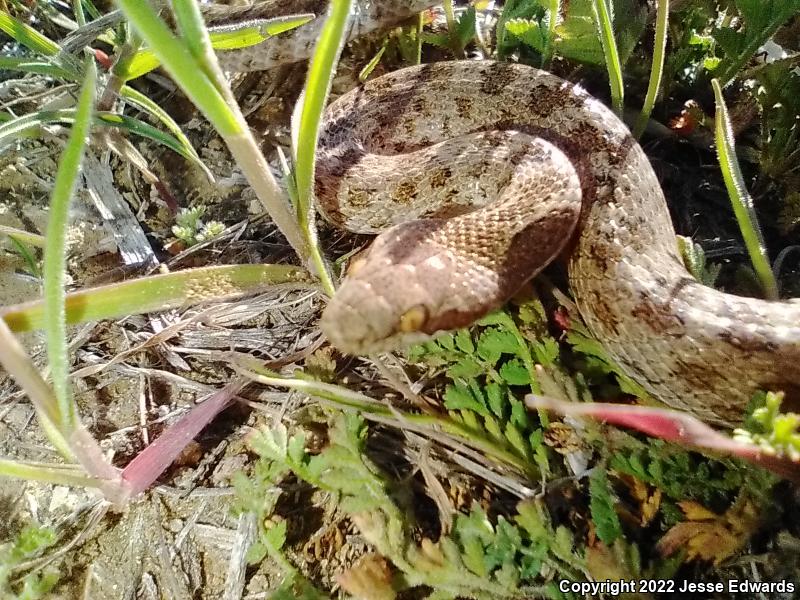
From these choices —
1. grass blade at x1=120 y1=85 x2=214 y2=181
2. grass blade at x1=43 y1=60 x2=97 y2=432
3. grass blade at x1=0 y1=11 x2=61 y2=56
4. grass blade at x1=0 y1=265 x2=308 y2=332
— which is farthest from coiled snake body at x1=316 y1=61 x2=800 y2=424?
grass blade at x1=0 y1=11 x2=61 y2=56

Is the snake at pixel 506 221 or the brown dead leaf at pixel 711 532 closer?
the brown dead leaf at pixel 711 532

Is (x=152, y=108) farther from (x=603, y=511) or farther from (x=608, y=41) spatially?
(x=603, y=511)

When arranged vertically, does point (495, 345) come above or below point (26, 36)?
below

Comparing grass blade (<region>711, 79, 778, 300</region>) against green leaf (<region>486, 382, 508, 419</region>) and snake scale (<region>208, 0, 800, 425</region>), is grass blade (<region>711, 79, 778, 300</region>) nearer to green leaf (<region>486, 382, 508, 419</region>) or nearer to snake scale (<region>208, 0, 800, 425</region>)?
snake scale (<region>208, 0, 800, 425</region>)

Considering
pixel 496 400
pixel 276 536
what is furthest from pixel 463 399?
pixel 276 536

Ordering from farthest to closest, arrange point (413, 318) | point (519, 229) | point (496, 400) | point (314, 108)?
point (519, 229) → point (496, 400) → point (413, 318) → point (314, 108)

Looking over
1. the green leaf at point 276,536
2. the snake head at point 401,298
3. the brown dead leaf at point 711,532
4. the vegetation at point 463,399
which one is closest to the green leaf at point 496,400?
the vegetation at point 463,399

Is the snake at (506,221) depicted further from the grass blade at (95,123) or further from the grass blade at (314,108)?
the grass blade at (95,123)
